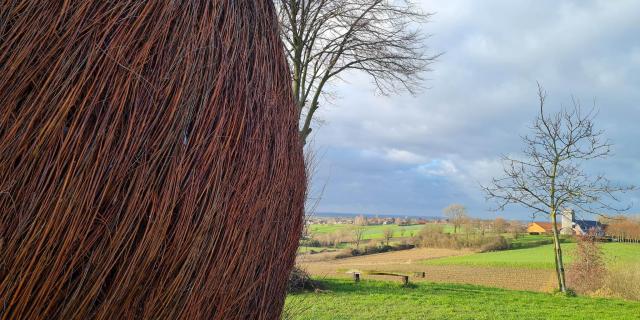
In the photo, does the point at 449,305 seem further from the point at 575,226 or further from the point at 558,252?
the point at 575,226

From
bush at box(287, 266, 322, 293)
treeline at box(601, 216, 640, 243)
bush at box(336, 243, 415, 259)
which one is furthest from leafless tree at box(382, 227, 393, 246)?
bush at box(287, 266, 322, 293)

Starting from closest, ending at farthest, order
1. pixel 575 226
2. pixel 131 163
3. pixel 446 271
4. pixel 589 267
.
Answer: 1. pixel 131 163
2. pixel 589 267
3. pixel 575 226
4. pixel 446 271

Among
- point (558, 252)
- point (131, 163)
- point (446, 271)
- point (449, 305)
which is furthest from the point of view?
point (446, 271)

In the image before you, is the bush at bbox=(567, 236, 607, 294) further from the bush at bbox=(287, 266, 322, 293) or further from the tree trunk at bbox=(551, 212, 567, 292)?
the bush at bbox=(287, 266, 322, 293)

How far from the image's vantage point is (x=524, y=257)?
3412cm

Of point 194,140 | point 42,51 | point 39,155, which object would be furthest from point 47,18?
point 194,140

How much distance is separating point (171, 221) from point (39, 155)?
398 mm

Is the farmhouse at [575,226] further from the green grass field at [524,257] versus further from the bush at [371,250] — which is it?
the bush at [371,250]

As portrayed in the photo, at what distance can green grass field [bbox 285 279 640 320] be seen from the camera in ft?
40.7

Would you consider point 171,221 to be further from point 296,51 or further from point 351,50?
point 351,50

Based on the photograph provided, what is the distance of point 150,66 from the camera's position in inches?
59.6

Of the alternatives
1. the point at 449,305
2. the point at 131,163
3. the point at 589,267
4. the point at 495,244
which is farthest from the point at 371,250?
the point at 131,163

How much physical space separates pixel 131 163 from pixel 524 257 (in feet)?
119

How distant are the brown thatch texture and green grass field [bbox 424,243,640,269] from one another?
29.5 m
